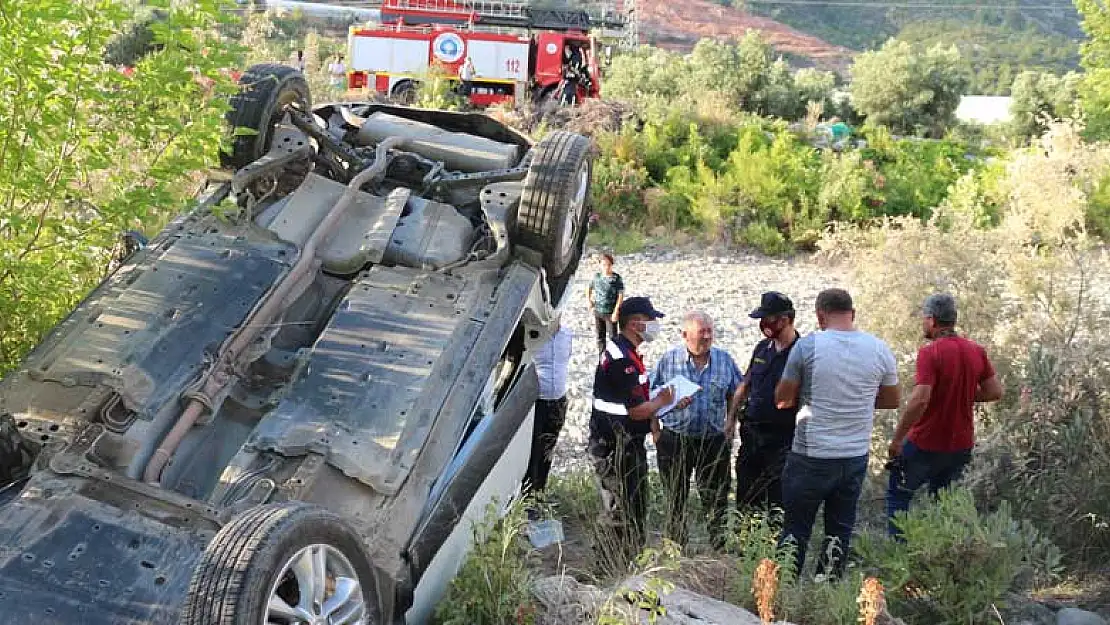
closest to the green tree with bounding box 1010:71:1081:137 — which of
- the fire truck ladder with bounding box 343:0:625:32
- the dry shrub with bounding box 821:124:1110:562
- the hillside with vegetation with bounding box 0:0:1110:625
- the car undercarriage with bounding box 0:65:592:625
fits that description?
the fire truck ladder with bounding box 343:0:625:32

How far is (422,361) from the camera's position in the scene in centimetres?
466

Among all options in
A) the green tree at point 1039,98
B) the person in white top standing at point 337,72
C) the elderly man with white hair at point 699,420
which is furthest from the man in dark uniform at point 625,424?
the green tree at point 1039,98

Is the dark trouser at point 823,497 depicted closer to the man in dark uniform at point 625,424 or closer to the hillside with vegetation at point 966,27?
the man in dark uniform at point 625,424

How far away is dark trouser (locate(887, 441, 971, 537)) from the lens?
5.87 m

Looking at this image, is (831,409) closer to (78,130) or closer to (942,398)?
(942,398)

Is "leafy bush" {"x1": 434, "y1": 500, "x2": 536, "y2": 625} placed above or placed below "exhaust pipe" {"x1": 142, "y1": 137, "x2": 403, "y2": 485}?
below

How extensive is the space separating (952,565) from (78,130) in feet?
14.5

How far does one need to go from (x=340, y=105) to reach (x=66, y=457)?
3.52 m

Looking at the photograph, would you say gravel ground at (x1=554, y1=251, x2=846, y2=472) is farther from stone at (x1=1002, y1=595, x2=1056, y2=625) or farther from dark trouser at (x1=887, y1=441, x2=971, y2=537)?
stone at (x1=1002, y1=595, x2=1056, y2=625)

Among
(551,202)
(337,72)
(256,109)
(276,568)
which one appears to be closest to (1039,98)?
(337,72)

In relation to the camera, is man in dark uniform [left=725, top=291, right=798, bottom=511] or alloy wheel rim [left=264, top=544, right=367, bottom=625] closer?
alloy wheel rim [left=264, top=544, right=367, bottom=625]

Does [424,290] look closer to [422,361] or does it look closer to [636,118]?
[422,361]

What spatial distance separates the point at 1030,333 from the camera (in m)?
7.36

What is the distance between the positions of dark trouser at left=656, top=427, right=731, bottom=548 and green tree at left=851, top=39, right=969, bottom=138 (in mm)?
20062
